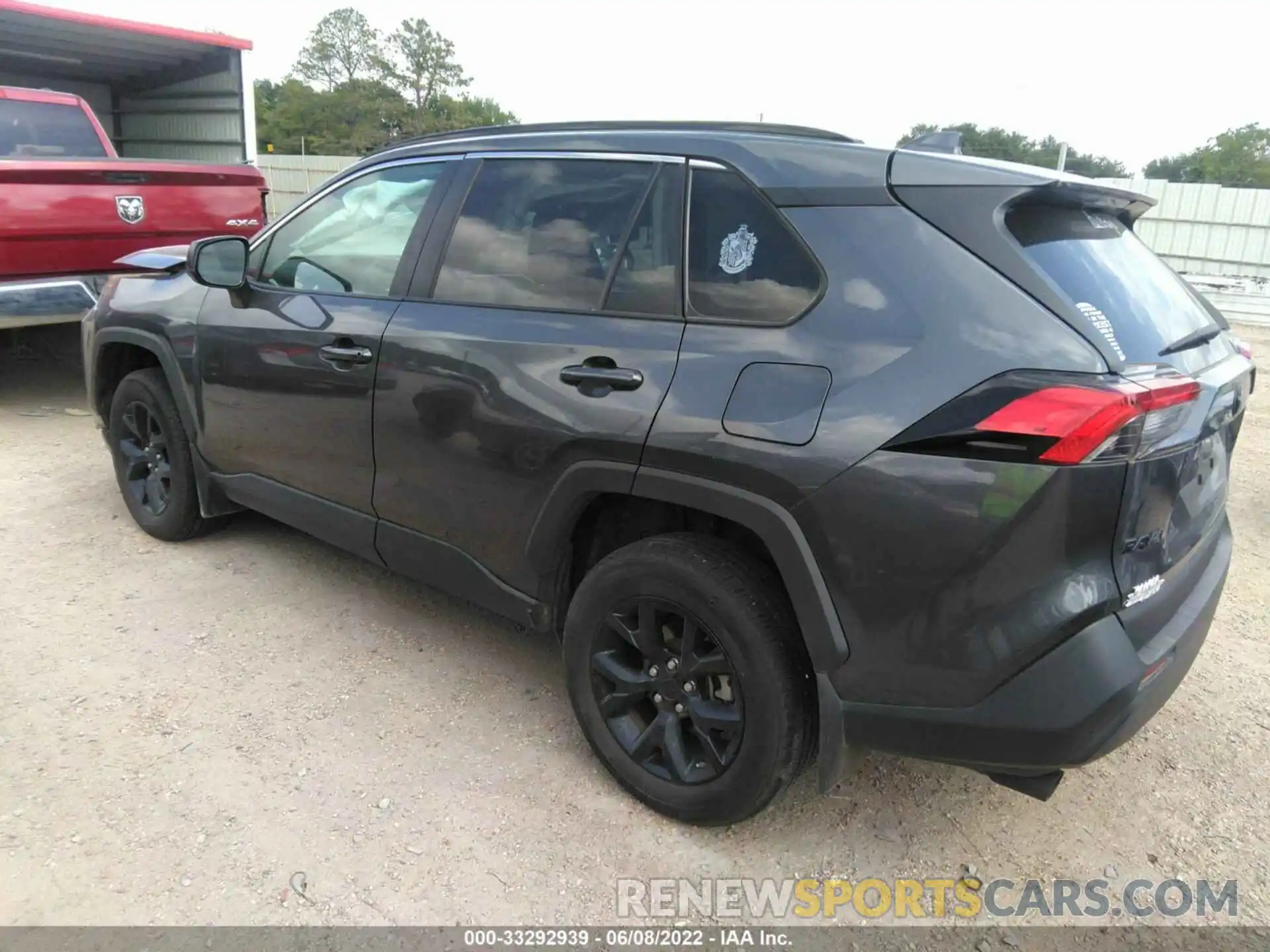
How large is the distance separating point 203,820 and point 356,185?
2304mm

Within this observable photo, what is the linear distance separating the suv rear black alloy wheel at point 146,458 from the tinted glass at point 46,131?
417cm

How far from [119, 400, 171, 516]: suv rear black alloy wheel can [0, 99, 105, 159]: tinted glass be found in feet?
13.7

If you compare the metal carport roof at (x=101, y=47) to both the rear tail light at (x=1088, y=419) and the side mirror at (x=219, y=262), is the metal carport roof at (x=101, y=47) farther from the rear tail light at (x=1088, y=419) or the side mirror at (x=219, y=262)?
the rear tail light at (x=1088, y=419)

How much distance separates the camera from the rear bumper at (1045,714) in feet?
6.23

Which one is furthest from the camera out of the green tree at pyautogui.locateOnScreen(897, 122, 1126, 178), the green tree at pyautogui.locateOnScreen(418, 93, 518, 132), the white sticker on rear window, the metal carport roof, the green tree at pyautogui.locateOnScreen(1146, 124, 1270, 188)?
the green tree at pyautogui.locateOnScreen(418, 93, 518, 132)

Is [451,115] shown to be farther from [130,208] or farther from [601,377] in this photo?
[601,377]

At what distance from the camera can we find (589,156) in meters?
2.71

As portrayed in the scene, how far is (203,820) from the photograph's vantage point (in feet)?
8.23

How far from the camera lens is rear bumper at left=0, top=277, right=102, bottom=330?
5738mm

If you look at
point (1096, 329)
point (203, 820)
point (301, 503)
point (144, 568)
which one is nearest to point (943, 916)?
point (1096, 329)

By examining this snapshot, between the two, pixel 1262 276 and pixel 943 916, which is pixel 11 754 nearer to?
pixel 943 916

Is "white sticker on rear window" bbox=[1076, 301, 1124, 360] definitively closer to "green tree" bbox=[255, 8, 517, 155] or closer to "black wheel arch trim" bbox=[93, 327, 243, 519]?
"black wheel arch trim" bbox=[93, 327, 243, 519]

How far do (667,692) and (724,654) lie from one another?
0.26 meters

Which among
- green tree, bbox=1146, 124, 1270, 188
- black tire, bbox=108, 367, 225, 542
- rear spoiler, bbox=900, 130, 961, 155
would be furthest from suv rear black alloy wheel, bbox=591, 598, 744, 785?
green tree, bbox=1146, 124, 1270, 188
